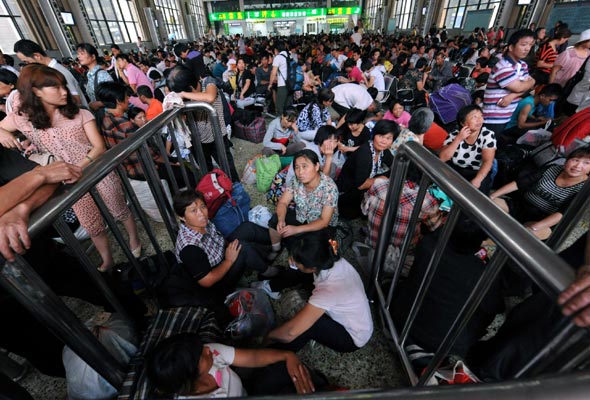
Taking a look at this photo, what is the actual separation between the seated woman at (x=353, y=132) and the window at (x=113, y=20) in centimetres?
1562

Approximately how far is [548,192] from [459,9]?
1824 centimetres

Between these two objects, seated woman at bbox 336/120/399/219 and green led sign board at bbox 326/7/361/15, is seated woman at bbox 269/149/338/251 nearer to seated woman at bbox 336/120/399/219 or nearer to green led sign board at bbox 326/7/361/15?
seated woman at bbox 336/120/399/219

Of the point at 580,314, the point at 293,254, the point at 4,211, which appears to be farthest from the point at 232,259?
the point at 580,314

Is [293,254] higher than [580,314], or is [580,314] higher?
[580,314]

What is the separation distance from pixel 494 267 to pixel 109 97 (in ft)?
10.3

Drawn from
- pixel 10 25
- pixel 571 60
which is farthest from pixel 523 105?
pixel 10 25

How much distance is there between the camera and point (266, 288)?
1975 mm

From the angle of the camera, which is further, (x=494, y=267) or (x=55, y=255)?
(x=55, y=255)

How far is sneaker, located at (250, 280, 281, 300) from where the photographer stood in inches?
76.2

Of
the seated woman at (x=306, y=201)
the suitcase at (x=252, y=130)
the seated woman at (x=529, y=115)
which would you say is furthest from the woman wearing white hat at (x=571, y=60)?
the suitcase at (x=252, y=130)

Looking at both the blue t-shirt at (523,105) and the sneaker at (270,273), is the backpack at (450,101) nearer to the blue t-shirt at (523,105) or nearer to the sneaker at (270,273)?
the blue t-shirt at (523,105)

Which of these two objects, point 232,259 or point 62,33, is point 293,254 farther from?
point 62,33

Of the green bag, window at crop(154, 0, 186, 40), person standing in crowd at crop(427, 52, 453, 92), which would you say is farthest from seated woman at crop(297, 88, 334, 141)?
window at crop(154, 0, 186, 40)

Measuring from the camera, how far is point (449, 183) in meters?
0.87
